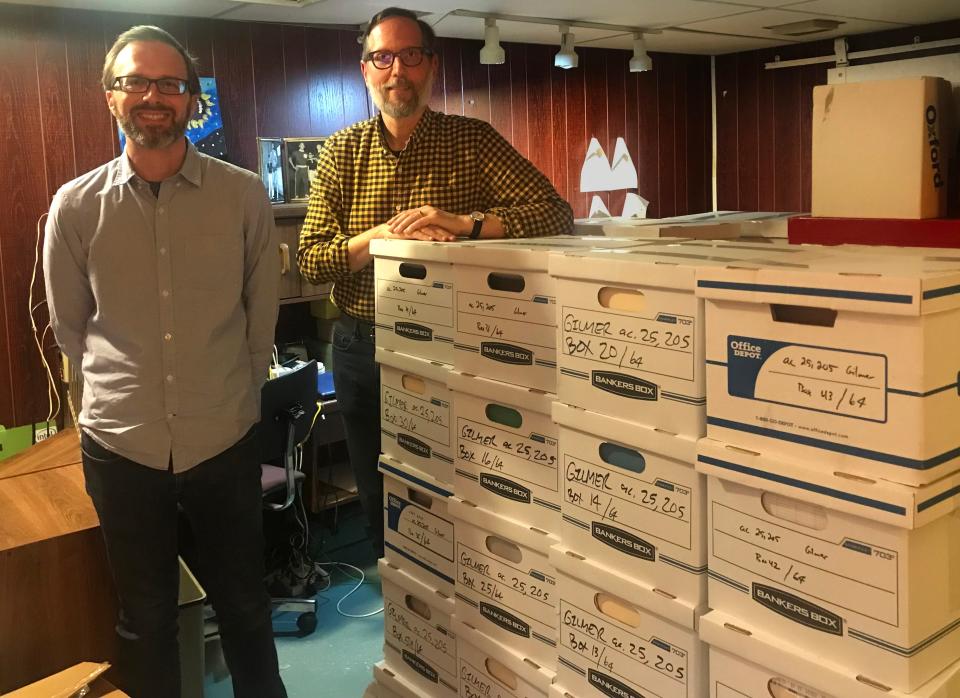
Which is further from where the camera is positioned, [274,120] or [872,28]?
[872,28]

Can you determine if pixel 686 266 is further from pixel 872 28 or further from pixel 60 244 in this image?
pixel 872 28

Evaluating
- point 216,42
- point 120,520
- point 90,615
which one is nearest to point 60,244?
point 120,520

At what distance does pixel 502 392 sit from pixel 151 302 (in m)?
0.76

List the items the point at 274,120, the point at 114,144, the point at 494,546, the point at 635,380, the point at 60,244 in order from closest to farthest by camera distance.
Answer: the point at 635,380, the point at 494,546, the point at 60,244, the point at 114,144, the point at 274,120

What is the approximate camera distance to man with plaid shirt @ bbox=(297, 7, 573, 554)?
1.99m

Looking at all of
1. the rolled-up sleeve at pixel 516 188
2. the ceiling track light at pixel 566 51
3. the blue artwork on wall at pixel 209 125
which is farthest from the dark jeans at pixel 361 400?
the ceiling track light at pixel 566 51

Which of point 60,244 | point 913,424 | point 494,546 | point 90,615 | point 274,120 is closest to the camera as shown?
point 913,424

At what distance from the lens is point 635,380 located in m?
1.31

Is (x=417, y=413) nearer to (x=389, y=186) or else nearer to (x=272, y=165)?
(x=389, y=186)

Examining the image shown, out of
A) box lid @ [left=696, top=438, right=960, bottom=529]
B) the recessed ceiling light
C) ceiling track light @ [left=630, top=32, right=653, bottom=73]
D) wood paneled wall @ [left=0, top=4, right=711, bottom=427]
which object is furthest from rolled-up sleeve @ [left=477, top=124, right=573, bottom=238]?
the recessed ceiling light

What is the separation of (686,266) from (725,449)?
9.7 inches

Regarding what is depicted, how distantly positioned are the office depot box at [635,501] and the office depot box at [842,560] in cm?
5

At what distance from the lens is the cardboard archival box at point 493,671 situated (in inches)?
62.3

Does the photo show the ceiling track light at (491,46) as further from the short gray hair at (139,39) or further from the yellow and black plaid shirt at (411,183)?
the short gray hair at (139,39)
